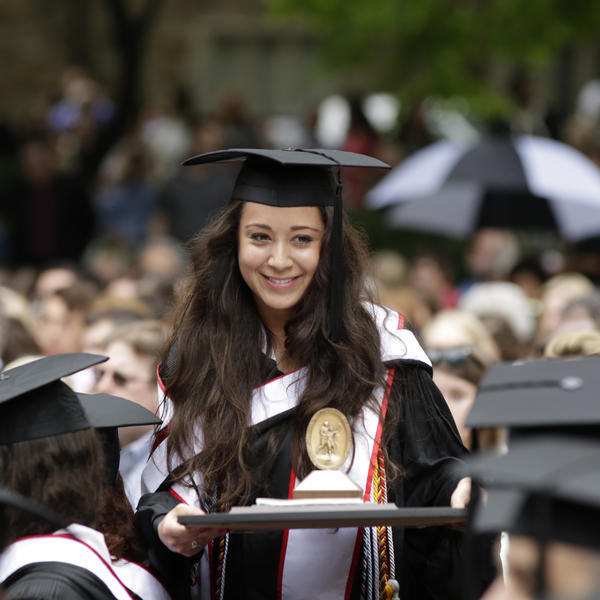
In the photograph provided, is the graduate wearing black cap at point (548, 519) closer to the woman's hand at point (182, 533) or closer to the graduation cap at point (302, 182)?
the woman's hand at point (182, 533)

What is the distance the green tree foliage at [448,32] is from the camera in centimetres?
1297

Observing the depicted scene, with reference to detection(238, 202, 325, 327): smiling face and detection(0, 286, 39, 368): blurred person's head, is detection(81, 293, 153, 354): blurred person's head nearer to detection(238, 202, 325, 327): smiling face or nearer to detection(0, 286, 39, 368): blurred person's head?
detection(0, 286, 39, 368): blurred person's head

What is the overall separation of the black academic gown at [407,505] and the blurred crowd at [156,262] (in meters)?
0.29

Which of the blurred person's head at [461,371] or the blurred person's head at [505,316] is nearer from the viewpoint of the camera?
the blurred person's head at [461,371]

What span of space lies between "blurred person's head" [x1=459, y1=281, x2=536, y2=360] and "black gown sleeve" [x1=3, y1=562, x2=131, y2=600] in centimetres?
433

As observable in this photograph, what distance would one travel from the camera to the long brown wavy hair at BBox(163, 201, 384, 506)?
3.79 meters

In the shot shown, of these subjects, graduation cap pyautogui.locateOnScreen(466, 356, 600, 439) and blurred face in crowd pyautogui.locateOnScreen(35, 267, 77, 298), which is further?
blurred face in crowd pyautogui.locateOnScreen(35, 267, 77, 298)

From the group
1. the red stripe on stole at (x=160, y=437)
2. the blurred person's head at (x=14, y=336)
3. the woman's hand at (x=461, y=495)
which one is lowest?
the woman's hand at (x=461, y=495)

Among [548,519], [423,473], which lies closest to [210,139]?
[423,473]

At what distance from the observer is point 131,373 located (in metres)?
5.44

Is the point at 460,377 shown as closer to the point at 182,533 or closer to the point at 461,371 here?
the point at 461,371

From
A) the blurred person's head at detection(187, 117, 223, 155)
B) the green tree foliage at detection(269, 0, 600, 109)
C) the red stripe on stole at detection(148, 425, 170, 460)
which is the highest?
the green tree foliage at detection(269, 0, 600, 109)

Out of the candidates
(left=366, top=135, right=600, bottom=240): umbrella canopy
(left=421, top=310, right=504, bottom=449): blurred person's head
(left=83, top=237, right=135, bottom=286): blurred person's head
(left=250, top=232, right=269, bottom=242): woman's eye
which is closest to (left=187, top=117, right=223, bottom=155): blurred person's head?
(left=83, top=237, right=135, bottom=286): blurred person's head

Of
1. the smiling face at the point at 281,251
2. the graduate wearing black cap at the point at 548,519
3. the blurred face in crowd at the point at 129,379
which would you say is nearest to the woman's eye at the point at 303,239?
the smiling face at the point at 281,251
